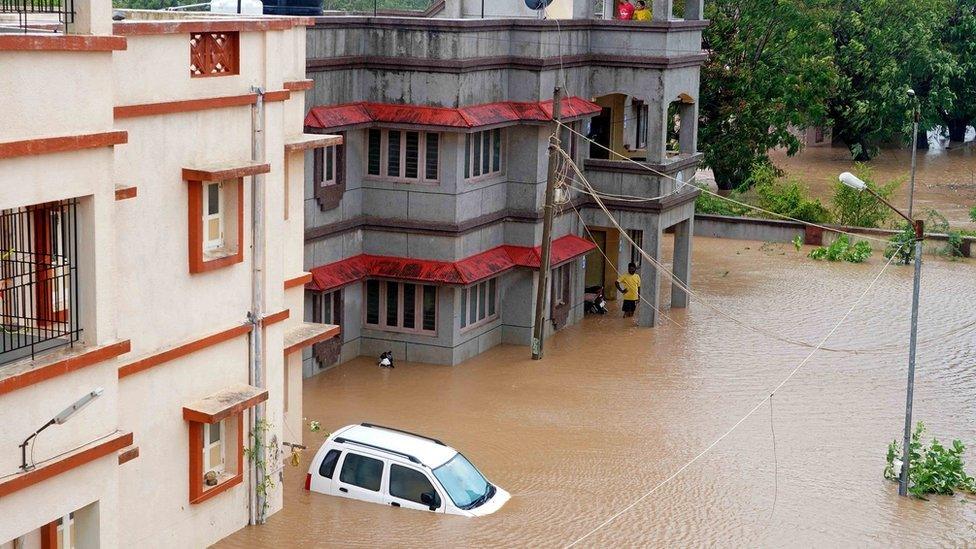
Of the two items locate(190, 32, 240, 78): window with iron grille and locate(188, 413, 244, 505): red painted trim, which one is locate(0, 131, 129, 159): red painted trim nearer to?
locate(190, 32, 240, 78): window with iron grille

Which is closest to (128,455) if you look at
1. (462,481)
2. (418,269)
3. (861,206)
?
(462,481)

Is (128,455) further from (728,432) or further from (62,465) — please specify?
(728,432)

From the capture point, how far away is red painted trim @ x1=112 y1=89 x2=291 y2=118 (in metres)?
13.8

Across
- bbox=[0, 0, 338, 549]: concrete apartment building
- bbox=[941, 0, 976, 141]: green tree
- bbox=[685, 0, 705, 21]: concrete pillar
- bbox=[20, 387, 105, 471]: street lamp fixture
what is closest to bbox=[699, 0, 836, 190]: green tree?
bbox=[685, 0, 705, 21]: concrete pillar

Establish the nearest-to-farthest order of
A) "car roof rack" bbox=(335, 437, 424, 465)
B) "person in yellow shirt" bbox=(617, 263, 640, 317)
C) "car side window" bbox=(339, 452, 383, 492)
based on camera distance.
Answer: "car roof rack" bbox=(335, 437, 424, 465), "car side window" bbox=(339, 452, 383, 492), "person in yellow shirt" bbox=(617, 263, 640, 317)

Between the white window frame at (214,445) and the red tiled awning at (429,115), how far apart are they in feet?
25.3

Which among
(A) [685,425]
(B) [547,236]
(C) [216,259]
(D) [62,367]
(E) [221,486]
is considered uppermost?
(C) [216,259]

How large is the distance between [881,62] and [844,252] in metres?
18.0

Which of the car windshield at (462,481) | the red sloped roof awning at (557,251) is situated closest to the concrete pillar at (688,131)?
the red sloped roof awning at (557,251)

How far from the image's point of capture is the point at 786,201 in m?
39.8

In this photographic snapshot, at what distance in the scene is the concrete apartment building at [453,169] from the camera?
23.7 m

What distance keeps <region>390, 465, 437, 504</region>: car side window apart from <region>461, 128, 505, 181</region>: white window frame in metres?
8.91

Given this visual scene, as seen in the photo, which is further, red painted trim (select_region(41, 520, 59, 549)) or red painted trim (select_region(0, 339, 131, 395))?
red painted trim (select_region(41, 520, 59, 549))

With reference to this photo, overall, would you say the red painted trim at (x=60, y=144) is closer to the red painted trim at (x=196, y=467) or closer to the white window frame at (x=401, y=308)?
the red painted trim at (x=196, y=467)
